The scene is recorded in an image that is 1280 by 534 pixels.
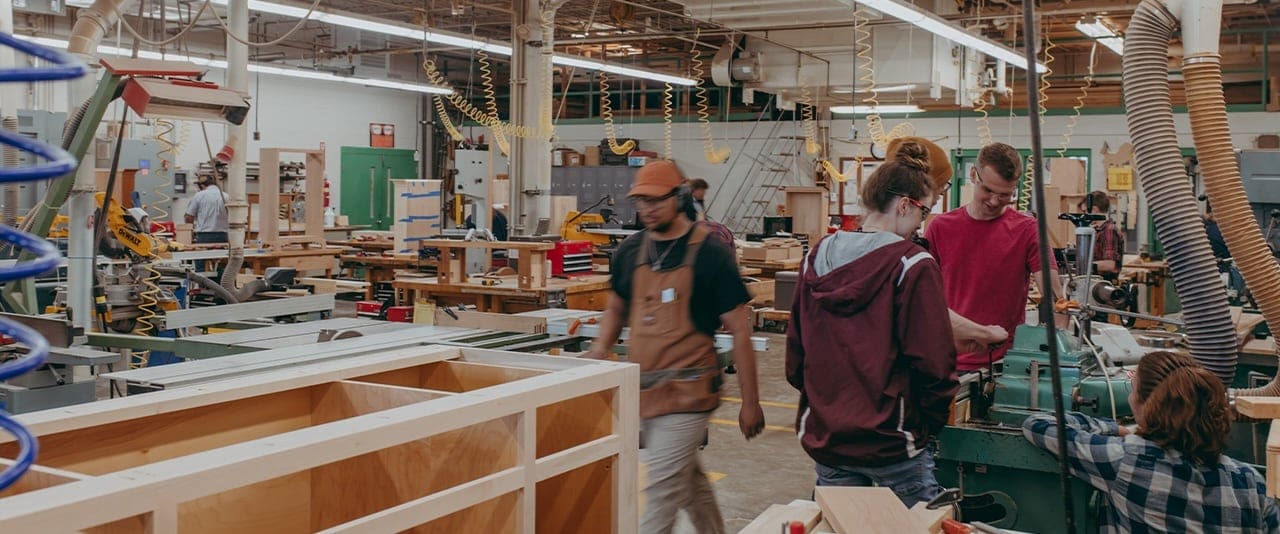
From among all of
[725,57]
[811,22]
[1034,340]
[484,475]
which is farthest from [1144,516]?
[725,57]

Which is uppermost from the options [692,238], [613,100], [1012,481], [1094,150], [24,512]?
[613,100]

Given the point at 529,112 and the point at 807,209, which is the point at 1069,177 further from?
the point at 529,112

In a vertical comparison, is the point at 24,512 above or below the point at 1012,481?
above

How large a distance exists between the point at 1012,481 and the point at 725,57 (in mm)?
9494

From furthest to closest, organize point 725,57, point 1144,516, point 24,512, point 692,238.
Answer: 1. point 725,57
2. point 692,238
3. point 1144,516
4. point 24,512

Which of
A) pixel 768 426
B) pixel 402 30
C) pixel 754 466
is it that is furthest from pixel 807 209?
pixel 754 466

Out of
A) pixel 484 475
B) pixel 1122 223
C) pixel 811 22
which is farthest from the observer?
pixel 1122 223

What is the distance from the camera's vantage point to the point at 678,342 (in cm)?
314

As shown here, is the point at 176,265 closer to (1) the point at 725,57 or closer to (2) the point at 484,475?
(2) the point at 484,475

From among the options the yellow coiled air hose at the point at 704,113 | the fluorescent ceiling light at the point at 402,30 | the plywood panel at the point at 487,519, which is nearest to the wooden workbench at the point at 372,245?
the fluorescent ceiling light at the point at 402,30

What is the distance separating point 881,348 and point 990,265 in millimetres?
1252

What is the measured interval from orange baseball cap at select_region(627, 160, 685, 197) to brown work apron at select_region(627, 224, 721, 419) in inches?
5.9

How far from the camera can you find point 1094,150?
15.2m

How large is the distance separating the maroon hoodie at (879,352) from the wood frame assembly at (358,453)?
483 millimetres
